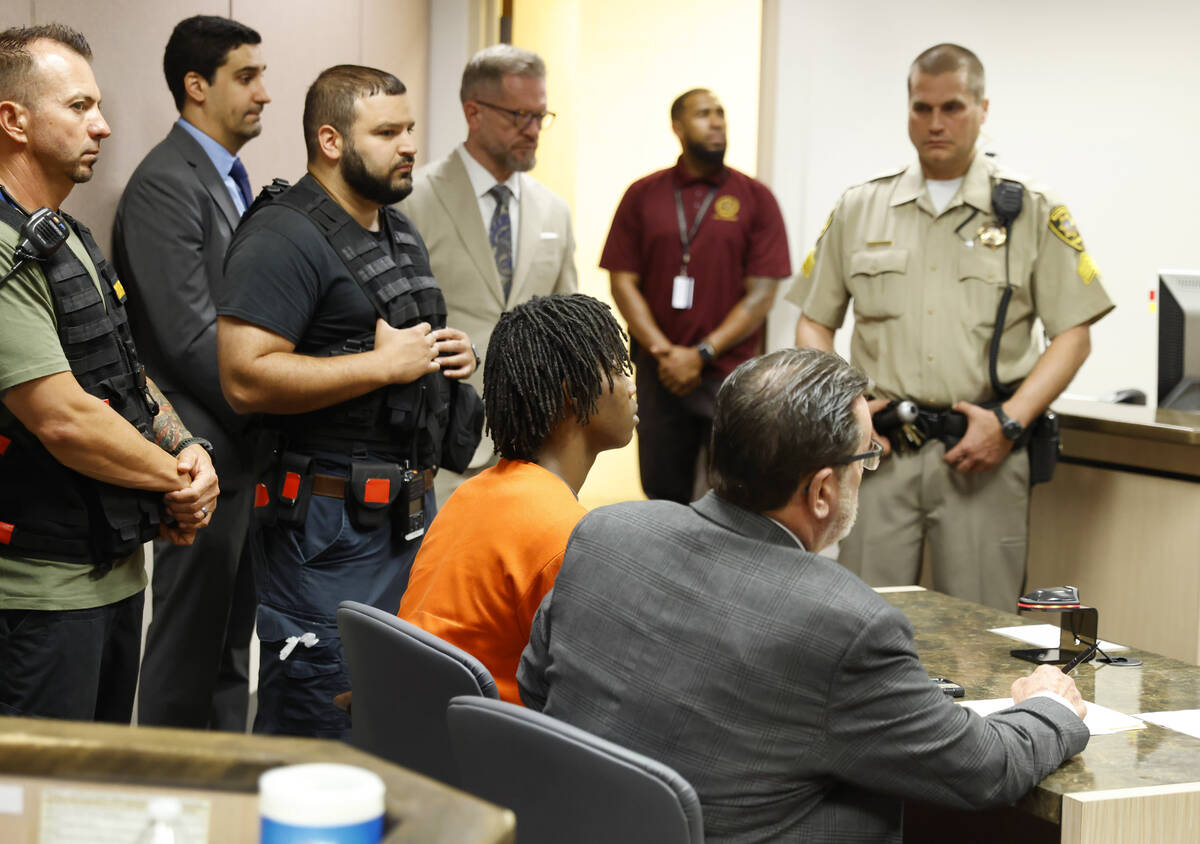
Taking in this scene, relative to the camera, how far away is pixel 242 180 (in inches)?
126

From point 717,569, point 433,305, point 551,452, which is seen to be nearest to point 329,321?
point 433,305

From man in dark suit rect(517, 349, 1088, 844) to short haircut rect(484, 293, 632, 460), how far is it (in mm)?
436

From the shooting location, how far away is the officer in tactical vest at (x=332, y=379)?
228 centimetres

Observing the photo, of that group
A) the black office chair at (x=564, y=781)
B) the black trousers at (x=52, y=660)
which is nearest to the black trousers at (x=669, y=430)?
the black trousers at (x=52, y=660)

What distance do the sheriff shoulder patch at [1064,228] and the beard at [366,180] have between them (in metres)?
1.85

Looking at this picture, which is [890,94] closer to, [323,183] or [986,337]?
[986,337]

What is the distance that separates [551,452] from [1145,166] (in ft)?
15.5

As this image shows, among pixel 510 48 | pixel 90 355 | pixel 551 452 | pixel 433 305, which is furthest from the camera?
pixel 510 48

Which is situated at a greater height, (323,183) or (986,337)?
(323,183)

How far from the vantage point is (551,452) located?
193 centimetres

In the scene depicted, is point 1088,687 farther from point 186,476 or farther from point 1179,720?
point 186,476

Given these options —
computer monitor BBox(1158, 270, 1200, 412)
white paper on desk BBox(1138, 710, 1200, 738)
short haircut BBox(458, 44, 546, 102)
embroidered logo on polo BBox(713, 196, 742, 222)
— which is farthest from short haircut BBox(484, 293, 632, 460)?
embroidered logo on polo BBox(713, 196, 742, 222)

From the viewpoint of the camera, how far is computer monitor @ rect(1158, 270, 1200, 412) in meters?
3.70

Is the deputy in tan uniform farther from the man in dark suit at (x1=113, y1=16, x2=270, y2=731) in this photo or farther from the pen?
the man in dark suit at (x1=113, y1=16, x2=270, y2=731)
